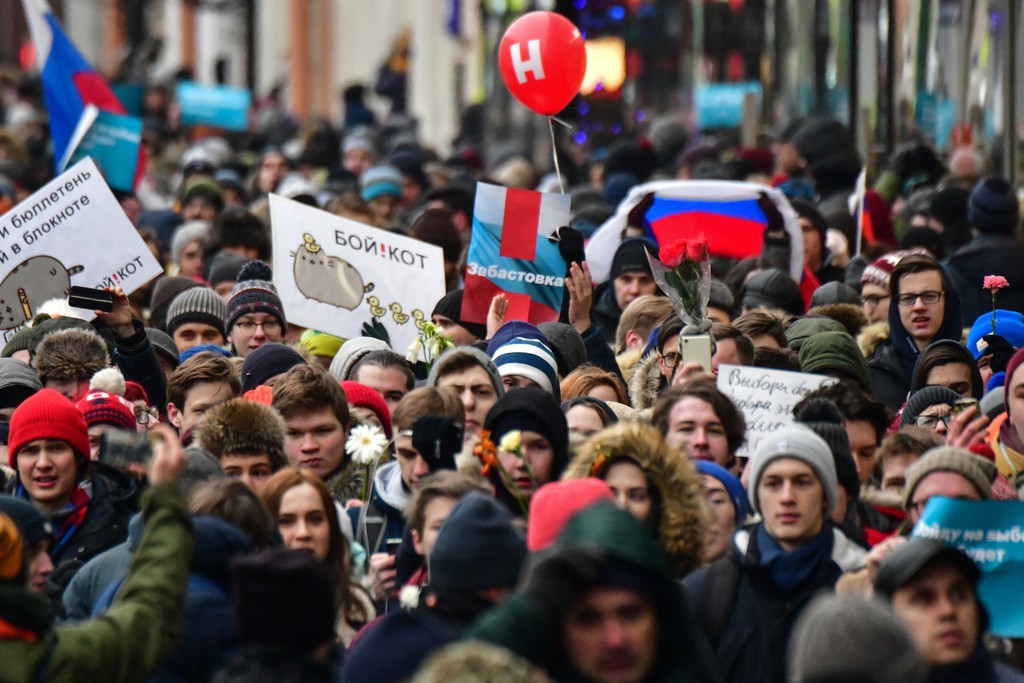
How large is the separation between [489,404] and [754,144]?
13.5 metres

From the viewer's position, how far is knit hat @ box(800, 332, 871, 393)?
10047 millimetres

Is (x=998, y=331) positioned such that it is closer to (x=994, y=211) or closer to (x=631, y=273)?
(x=631, y=273)

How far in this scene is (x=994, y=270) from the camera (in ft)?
40.7

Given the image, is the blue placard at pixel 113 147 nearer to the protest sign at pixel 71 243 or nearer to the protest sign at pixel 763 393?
the protest sign at pixel 71 243

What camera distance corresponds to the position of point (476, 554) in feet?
20.3

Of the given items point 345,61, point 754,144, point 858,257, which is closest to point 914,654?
point 858,257

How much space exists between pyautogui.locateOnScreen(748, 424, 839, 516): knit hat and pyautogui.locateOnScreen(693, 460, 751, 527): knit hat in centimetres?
56

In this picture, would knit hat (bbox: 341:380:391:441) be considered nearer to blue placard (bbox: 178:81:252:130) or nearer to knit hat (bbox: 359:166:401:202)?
knit hat (bbox: 359:166:401:202)

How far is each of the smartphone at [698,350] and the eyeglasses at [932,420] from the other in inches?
38.2

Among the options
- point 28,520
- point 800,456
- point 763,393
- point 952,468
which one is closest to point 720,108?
point 763,393

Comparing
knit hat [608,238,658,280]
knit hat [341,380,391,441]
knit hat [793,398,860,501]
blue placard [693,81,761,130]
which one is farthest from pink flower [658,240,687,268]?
blue placard [693,81,761,130]

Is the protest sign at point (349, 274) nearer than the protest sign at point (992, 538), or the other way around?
the protest sign at point (992, 538)

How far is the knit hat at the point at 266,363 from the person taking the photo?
10.1 m

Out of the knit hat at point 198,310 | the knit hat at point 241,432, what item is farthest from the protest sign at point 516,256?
the knit hat at point 241,432
